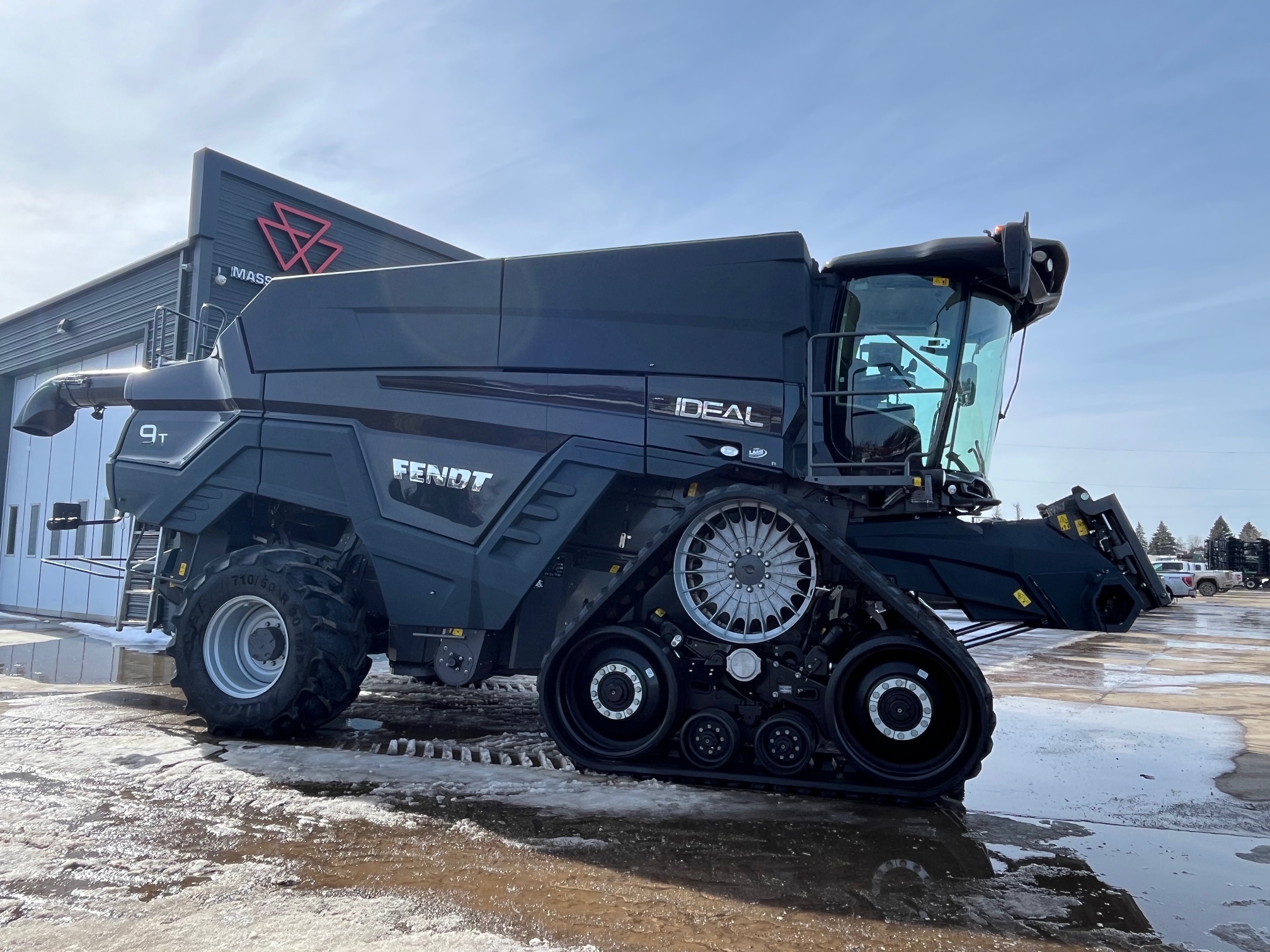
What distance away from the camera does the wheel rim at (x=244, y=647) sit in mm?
6574

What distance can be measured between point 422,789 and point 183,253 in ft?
37.6

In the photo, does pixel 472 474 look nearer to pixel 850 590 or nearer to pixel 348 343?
pixel 348 343

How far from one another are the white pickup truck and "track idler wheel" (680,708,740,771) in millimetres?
35037

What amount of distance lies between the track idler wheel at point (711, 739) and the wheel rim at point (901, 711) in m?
0.60

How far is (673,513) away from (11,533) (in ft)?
62.8

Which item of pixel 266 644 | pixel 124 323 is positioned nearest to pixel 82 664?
pixel 266 644

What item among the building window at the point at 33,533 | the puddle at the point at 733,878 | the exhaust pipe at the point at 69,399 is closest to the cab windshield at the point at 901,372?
the puddle at the point at 733,878

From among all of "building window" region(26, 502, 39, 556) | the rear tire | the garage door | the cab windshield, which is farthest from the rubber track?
"building window" region(26, 502, 39, 556)

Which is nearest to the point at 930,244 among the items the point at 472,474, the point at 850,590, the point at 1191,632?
the point at 850,590

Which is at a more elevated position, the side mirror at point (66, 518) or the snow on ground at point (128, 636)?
the side mirror at point (66, 518)

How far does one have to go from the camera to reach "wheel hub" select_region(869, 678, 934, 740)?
16.5 ft

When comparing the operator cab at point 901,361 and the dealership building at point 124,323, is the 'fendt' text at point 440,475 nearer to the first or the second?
the operator cab at point 901,361

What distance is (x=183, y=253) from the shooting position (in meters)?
13.6

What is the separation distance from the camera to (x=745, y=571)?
550cm
